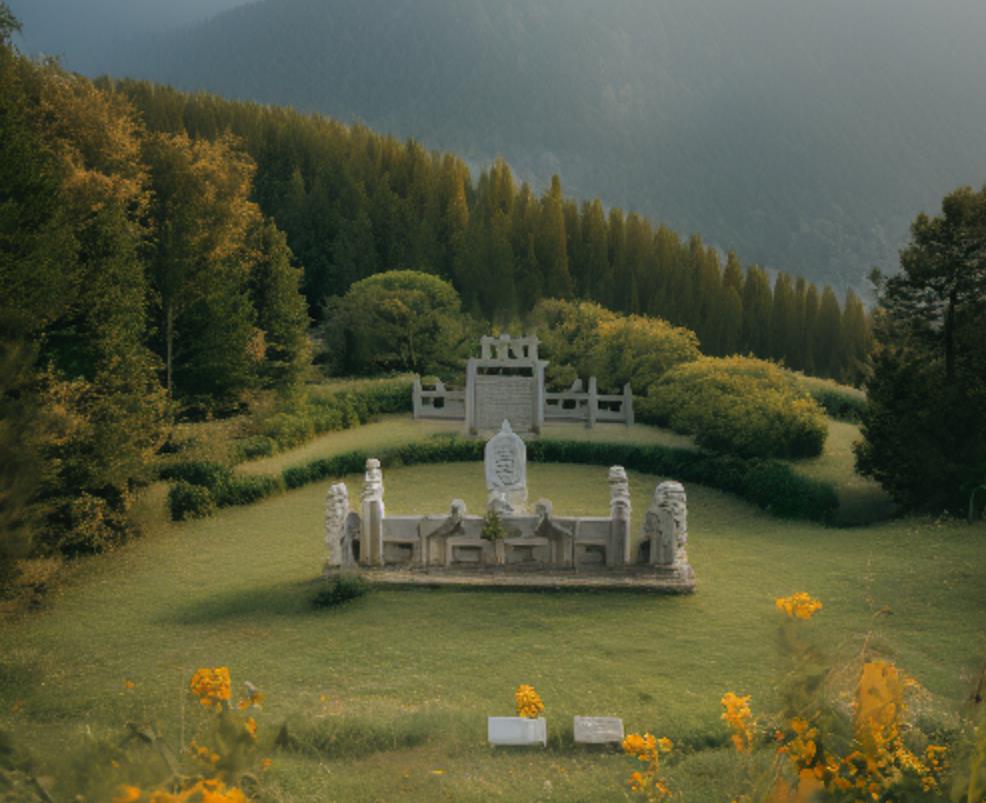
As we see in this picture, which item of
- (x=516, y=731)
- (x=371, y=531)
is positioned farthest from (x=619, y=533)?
(x=516, y=731)

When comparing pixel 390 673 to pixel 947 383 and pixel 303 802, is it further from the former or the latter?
pixel 947 383

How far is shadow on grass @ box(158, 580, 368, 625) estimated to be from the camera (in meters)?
15.5

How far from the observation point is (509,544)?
17.3 m

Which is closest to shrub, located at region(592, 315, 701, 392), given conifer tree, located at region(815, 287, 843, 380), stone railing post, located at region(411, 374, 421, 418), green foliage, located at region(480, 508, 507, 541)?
stone railing post, located at region(411, 374, 421, 418)

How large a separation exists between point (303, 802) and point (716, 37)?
149938 millimetres

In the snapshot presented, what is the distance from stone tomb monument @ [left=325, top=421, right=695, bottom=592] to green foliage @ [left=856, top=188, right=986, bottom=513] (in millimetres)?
7461

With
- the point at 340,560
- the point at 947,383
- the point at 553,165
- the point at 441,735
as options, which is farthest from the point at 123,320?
the point at 553,165

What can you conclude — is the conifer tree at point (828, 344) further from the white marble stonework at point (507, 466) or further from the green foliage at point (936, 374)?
the white marble stonework at point (507, 466)

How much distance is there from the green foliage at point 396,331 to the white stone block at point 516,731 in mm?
28807

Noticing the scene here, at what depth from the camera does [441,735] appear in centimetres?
1030

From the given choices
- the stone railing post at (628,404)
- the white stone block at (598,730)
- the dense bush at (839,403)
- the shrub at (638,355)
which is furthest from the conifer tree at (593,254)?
the white stone block at (598,730)

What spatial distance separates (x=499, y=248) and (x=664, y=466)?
27407mm

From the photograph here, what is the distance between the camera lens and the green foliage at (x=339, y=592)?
1589 centimetres

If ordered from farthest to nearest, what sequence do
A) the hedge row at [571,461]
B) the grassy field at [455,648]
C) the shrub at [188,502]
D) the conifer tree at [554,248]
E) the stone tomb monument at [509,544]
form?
1. the conifer tree at [554,248]
2. the hedge row at [571,461]
3. the shrub at [188,502]
4. the stone tomb monument at [509,544]
5. the grassy field at [455,648]
